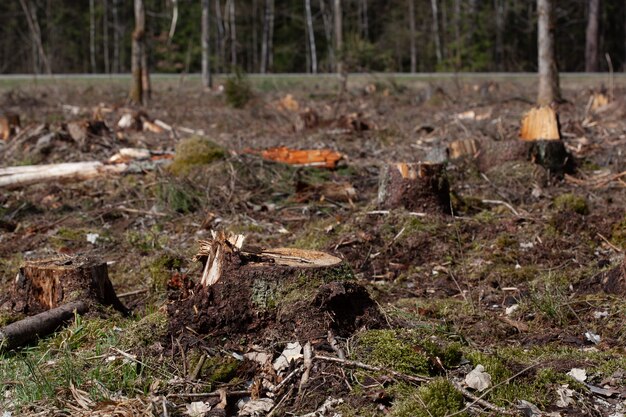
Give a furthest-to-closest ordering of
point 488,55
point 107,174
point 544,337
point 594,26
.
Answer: point 488,55
point 594,26
point 107,174
point 544,337

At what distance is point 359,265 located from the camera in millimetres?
6832

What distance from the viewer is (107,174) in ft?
32.3

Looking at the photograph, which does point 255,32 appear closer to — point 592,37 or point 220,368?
point 592,37

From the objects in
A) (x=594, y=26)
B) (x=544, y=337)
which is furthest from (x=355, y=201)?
(x=594, y=26)

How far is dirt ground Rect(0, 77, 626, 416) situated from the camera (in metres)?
3.85

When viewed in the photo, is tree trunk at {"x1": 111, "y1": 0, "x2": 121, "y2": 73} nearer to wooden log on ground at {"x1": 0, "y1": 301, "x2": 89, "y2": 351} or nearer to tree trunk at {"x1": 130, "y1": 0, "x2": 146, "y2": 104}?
tree trunk at {"x1": 130, "y1": 0, "x2": 146, "y2": 104}

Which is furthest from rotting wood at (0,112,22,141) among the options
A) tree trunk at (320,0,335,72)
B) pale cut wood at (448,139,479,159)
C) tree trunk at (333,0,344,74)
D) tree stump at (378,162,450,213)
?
tree trunk at (320,0,335,72)

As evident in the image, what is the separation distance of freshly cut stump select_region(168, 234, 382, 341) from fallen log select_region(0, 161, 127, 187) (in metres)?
5.75

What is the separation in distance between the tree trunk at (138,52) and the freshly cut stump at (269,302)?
1476cm

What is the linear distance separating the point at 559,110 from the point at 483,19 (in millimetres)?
25017

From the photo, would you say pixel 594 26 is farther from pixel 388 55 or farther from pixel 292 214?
pixel 292 214

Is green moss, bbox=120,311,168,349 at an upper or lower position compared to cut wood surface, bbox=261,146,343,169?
lower

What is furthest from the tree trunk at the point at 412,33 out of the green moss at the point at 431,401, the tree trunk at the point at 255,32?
the green moss at the point at 431,401

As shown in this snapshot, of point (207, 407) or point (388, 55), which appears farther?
point (388, 55)
